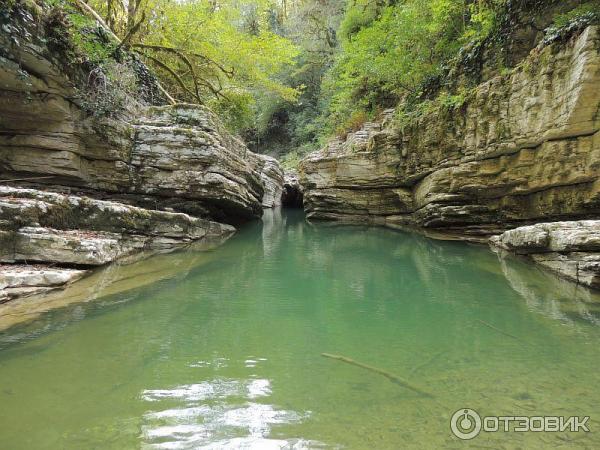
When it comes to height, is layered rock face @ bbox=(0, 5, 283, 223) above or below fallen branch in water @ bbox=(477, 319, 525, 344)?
above

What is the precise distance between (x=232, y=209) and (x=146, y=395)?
9757mm

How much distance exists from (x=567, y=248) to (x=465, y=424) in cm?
519

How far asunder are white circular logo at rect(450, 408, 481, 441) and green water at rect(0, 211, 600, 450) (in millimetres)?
53

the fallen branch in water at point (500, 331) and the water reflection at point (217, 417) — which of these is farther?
the fallen branch in water at point (500, 331)

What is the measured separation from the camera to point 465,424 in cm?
226

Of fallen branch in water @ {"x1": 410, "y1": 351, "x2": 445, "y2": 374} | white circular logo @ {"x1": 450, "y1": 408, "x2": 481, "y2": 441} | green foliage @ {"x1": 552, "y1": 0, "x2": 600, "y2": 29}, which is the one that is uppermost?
green foliage @ {"x1": 552, "y1": 0, "x2": 600, "y2": 29}

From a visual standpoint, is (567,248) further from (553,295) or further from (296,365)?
(296,365)

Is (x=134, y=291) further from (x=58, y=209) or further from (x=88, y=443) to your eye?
(x=88, y=443)

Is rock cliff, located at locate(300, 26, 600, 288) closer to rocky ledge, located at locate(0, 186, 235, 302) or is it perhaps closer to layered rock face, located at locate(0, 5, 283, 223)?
layered rock face, located at locate(0, 5, 283, 223)

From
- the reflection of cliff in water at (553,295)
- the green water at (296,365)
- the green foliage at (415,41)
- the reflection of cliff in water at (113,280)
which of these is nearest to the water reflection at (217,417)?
the green water at (296,365)

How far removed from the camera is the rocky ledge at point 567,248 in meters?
5.44

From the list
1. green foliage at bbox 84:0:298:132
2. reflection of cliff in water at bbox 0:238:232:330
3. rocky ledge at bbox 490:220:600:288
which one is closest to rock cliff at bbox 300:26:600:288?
rocky ledge at bbox 490:220:600:288

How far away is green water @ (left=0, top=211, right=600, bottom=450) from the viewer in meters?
2.15
